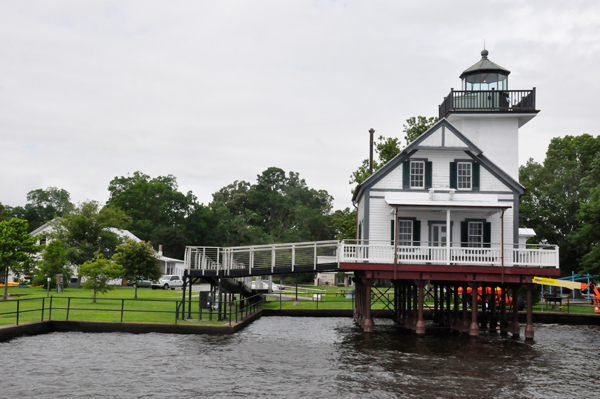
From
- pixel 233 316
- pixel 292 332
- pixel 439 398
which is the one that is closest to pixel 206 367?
pixel 439 398

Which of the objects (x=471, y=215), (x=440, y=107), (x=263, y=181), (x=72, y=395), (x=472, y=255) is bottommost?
(x=72, y=395)

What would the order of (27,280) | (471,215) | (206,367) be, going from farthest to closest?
(27,280)
(471,215)
(206,367)

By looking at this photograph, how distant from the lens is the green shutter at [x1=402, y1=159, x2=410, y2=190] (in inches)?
1161

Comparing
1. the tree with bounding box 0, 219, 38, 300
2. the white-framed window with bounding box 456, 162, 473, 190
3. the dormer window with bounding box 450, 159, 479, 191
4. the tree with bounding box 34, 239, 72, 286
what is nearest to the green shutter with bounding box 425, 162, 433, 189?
the dormer window with bounding box 450, 159, 479, 191

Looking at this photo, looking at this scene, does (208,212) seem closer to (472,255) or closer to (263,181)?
(263,181)

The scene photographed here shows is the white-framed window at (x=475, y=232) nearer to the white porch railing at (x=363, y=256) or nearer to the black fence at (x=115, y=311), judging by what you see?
the white porch railing at (x=363, y=256)

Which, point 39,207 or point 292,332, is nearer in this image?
point 292,332

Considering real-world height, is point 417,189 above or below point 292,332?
above

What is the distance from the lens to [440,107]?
118 ft

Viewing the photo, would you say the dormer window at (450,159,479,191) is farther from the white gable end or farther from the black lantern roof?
the black lantern roof

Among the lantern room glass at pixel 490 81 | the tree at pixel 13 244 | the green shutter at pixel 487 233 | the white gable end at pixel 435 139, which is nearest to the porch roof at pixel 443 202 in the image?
the green shutter at pixel 487 233

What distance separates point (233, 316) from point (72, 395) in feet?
53.0

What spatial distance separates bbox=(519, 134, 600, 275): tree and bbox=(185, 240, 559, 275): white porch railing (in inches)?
Result: 1118

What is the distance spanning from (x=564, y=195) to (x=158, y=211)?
2322 inches
